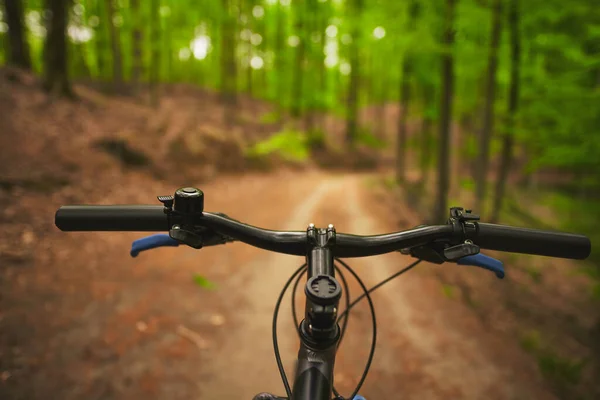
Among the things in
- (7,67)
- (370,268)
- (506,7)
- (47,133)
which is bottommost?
(370,268)

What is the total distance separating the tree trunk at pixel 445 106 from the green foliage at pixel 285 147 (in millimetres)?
10332

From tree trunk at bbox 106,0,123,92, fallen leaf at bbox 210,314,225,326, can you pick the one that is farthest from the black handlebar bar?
tree trunk at bbox 106,0,123,92

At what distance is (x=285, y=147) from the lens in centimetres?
2152

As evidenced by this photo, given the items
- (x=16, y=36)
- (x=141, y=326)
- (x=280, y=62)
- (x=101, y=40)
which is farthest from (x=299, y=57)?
(x=141, y=326)

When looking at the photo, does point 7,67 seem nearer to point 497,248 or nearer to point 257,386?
point 257,386

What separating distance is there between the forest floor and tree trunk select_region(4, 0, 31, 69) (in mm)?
2943

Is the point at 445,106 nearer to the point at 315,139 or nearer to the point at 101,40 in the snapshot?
the point at 315,139

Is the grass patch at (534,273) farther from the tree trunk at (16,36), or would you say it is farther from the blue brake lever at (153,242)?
the tree trunk at (16,36)

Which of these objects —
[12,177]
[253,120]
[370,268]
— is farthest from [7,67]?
[253,120]

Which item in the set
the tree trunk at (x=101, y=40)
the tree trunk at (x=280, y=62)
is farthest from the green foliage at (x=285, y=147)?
the tree trunk at (x=101, y=40)

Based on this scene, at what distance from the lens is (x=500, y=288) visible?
7.93 metres

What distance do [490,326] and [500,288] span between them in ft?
7.83

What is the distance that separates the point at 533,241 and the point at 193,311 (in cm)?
474

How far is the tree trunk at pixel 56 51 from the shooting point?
35.1 ft
